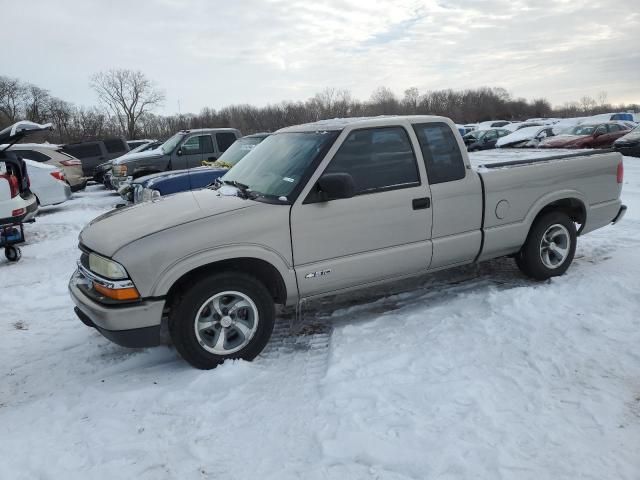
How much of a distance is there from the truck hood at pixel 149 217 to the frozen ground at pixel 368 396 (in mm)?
1069

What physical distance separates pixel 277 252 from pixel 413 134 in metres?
1.73

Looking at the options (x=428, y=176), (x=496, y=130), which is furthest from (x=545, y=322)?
(x=496, y=130)

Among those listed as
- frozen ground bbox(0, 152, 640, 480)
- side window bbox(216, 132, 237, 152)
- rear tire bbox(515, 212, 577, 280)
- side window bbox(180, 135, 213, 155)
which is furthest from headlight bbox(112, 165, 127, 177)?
rear tire bbox(515, 212, 577, 280)

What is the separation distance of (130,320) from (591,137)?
2150cm

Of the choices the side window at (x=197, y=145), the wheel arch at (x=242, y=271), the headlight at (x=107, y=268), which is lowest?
the wheel arch at (x=242, y=271)

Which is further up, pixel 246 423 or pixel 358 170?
pixel 358 170

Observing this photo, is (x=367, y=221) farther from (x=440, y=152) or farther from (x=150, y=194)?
(x=150, y=194)

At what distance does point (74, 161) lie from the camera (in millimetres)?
14656

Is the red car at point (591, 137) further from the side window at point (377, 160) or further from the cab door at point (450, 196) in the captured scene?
the side window at point (377, 160)

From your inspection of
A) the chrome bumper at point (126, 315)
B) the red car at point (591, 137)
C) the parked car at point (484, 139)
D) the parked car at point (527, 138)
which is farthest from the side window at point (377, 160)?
the parked car at point (484, 139)

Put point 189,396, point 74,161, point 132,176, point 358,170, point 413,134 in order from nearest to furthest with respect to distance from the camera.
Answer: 1. point 189,396
2. point 358,170
3. point 413,134
4. point 132,176
5. point 74,161

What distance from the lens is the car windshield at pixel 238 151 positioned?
354 inches

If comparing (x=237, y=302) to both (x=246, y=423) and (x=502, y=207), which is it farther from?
(x=502, y=207)

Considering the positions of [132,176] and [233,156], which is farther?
[132,176]
